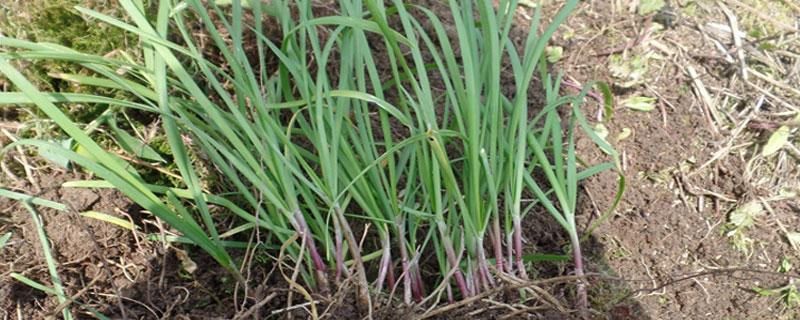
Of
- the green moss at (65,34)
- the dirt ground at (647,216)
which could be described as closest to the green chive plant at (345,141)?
the dirt ground at (647,216)

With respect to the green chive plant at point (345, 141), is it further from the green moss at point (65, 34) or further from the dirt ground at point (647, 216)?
the green moss at point (65, 34)

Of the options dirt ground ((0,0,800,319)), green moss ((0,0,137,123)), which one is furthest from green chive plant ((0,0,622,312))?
green moss ((0,0,137,123))

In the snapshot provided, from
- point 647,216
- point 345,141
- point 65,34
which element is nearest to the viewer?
point 345,141

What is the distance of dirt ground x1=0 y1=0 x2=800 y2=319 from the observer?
51.0 inches

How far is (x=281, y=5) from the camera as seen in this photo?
121cm

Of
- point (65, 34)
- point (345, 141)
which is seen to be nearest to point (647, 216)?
point (345, 141)

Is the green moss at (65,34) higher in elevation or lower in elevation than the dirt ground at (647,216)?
higher

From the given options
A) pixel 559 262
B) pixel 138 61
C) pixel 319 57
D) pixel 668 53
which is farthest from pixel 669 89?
pixel 138 61

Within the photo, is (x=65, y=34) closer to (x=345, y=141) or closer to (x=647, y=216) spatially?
(x=345, y=141)

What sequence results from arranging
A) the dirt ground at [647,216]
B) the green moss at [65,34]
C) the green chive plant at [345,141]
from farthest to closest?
the green moss at [65,34]
the dirt ground at [647,216]
the green chive plant at [345,141]

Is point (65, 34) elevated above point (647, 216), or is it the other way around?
point (65, 34)

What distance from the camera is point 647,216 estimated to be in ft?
5.22

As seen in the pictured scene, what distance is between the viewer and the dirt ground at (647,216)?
1.29 metres

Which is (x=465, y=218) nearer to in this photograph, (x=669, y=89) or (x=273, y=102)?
(x=273, y=102)
